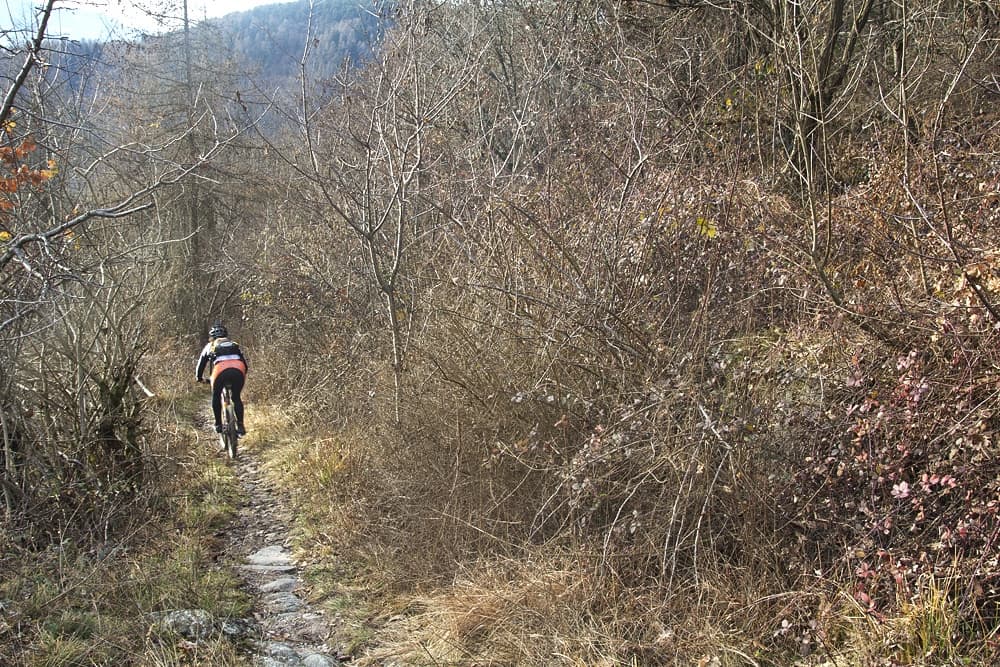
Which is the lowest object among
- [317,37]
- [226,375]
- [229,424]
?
[229,424]

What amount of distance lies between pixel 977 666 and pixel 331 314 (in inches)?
357

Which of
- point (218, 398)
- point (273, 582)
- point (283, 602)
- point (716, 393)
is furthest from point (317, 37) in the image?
point (218, 398)

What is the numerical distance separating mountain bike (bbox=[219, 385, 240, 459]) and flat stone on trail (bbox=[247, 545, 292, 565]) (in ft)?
10.7

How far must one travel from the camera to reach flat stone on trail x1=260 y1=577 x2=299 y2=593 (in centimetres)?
595

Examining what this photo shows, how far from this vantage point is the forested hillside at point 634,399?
377 cm

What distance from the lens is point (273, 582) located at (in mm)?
6109

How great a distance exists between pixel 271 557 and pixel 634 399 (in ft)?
12.7

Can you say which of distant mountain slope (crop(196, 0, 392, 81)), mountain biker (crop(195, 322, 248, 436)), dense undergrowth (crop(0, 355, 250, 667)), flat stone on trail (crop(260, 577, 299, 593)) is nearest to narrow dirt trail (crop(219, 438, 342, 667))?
flat stone on trail (crop(260, 577, 299, 593))

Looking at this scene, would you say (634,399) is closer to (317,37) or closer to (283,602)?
(283,602)

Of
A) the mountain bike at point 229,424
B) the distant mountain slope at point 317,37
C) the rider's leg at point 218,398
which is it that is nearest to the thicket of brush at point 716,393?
the distant mountain slope at point 317,37

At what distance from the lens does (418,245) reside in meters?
8.20

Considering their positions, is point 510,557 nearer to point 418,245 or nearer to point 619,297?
point 619,297

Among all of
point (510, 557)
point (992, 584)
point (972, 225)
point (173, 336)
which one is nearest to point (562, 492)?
point (510, 557)

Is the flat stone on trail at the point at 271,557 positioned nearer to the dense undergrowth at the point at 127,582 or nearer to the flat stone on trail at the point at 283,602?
the dense undergrowth at the point at 127,582
